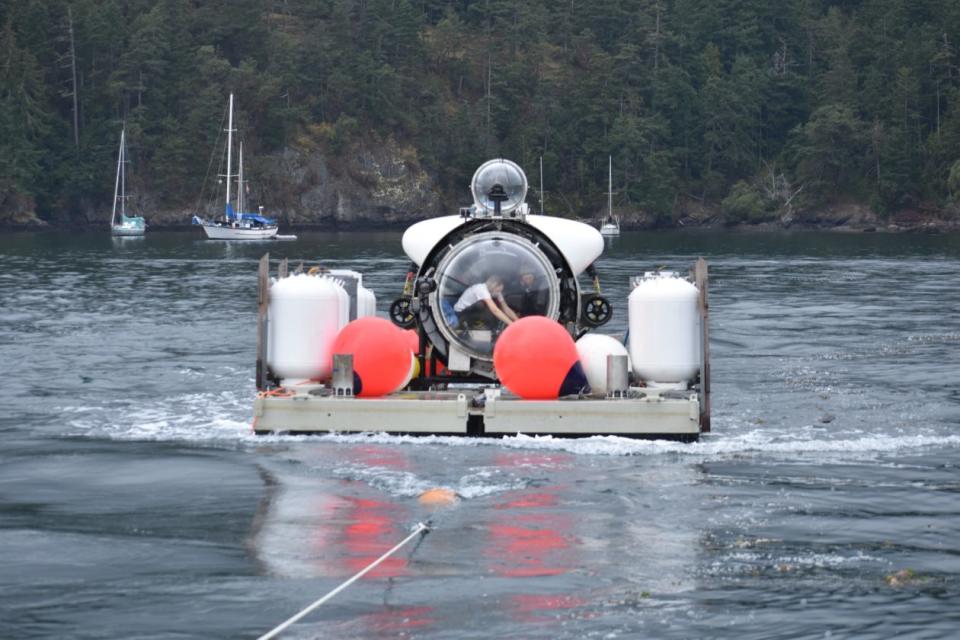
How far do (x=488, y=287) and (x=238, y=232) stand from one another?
10783 centimetres

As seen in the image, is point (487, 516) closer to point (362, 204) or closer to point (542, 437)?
point (542, 437)

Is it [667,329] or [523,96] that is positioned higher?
[523,96]

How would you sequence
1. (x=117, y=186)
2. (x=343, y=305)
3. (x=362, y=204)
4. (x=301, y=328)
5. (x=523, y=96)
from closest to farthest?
(x=301, y=328)
(x=343, y=305)
(x=117, y=186)
(x=362, y=204)
(x=523, y=96)

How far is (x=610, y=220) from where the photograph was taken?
16075 centimetres

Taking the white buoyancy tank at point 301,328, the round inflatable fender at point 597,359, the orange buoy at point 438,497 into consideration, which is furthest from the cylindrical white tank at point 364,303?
the orange buoy at point 438,497

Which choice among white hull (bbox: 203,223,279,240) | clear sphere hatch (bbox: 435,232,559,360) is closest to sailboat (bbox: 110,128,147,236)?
white hull (bbox: 203,223,279,240)

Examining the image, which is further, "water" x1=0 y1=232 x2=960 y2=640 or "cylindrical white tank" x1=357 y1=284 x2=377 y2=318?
"cylindrical white tank" x1=357 y1=284 x2=377 y2=318

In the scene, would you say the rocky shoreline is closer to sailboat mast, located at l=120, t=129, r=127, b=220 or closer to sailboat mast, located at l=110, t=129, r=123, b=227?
sailboat mast, located at l=120, t=129, r=127, b=220

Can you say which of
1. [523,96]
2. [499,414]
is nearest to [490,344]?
[499,414]

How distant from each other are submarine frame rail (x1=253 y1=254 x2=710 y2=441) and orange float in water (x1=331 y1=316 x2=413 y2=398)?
0.94ft

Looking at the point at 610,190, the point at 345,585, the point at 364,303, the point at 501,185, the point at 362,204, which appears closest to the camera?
the point at 345,585

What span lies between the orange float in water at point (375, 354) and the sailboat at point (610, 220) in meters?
125

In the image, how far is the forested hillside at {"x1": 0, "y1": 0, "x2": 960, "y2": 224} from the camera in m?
156

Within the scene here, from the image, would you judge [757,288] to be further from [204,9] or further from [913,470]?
[204,9]
